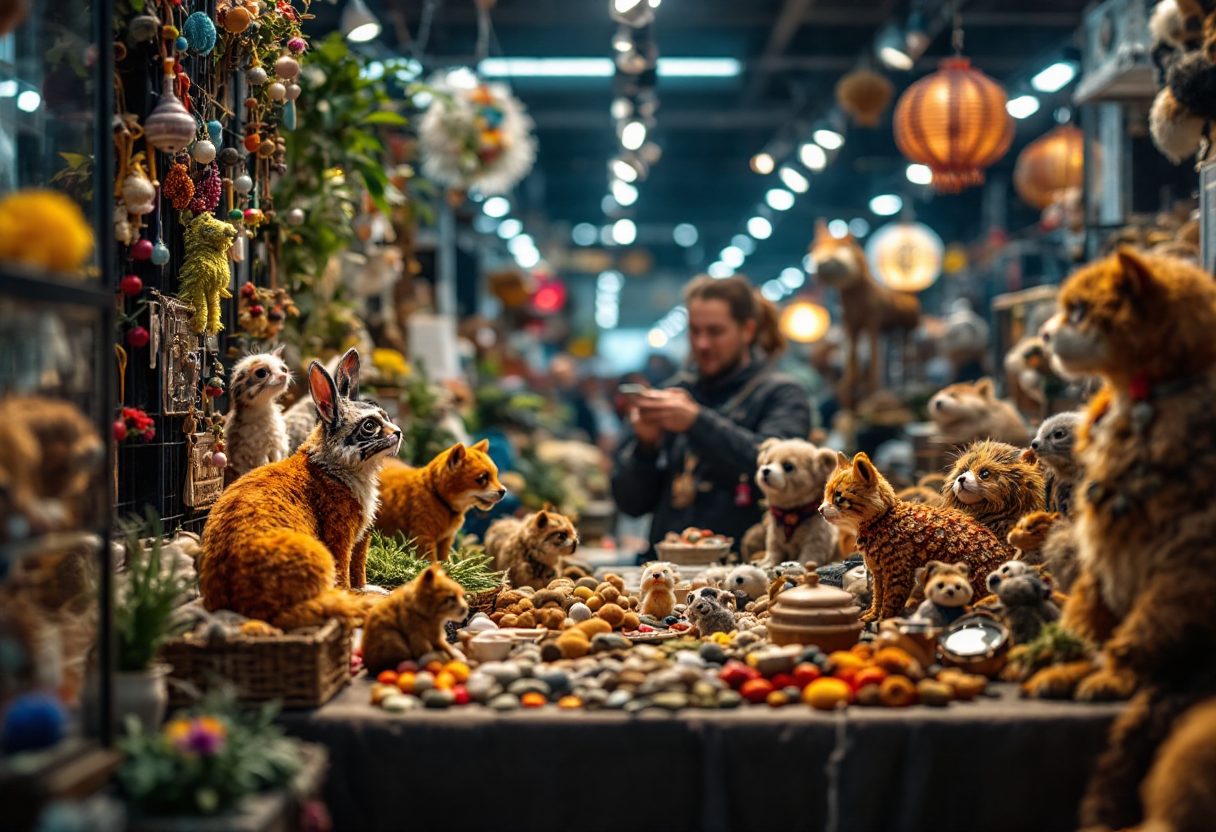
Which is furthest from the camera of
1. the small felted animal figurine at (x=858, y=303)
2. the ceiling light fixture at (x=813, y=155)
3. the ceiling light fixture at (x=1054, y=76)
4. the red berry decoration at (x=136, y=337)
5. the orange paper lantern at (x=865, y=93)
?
the ceiling light fixture at (x=813, y=155)

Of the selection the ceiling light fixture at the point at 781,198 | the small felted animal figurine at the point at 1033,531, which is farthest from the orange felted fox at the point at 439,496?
the ceiling light fixture at the point at 781,198

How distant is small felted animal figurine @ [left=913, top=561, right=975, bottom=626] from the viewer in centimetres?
246

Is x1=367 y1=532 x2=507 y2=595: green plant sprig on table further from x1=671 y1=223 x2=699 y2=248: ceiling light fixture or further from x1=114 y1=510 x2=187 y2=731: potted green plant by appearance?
x1=671 y1=223 x2=699 y2=248: ceiling light fixture

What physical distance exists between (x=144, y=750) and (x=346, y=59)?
118 inches

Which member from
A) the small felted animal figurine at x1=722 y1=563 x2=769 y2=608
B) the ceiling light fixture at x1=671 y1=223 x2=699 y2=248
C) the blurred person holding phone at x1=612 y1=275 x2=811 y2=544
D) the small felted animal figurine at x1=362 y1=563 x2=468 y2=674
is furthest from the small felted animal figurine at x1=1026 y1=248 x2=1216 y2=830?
the ceiling light fixture at x1=671 y1=223 x2=699 y2=248

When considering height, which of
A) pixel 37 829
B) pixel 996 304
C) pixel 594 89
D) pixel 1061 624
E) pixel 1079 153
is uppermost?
pixel 594 89

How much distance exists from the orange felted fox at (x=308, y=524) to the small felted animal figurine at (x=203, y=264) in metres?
0.46

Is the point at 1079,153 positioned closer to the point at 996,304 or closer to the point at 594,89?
the point at 996,304

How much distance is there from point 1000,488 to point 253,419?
2.19 m

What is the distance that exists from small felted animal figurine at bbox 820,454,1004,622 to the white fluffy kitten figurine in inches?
64.4

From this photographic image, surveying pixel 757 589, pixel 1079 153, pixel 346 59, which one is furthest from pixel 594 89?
pixel 757 589

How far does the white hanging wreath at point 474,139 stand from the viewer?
611 cm

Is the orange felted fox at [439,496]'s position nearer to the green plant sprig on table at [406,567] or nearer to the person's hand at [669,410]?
the green plant sprig on table at [406,567]

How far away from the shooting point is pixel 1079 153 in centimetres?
754
